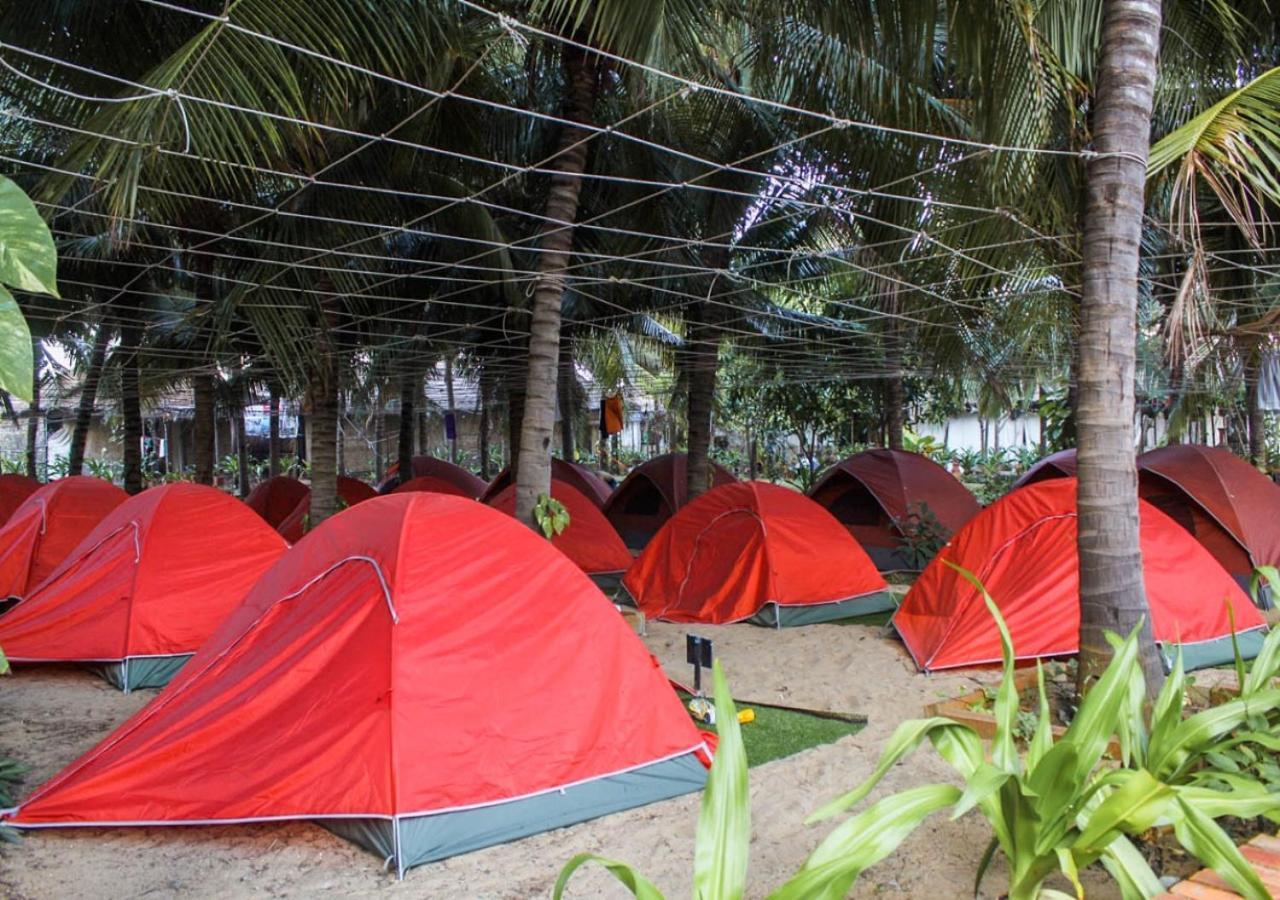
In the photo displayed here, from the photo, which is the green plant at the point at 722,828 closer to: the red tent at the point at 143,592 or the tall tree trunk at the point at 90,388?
the red tent at the point at 143,592

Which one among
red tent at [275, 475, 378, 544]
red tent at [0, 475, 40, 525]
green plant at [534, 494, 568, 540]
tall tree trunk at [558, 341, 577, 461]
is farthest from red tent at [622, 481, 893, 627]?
red tent at [0, 475, 40, 525]

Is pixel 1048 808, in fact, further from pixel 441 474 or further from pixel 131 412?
pixel 441 474

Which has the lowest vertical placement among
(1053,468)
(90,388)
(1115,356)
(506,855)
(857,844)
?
(506,855)

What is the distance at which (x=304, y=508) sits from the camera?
1259 cm

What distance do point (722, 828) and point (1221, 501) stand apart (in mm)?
8752

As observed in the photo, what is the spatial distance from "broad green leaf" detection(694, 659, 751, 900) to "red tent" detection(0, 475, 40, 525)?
12.2 metres

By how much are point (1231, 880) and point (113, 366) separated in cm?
1397

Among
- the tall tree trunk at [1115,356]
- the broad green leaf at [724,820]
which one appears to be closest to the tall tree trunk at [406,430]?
the tall tree trunk at [1115,356]

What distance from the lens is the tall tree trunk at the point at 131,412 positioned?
12.6 m

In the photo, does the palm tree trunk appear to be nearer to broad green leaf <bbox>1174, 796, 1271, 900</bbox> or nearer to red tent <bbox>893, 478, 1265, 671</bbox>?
red tent <bbox>893, 478, 1265, 671</bbox>

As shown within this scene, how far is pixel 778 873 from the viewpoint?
11.9 feet

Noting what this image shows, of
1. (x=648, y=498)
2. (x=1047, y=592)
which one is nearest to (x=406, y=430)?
(x=648, y=498)

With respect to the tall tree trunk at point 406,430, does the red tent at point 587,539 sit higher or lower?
lower

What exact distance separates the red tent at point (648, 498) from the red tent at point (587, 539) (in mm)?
3288
